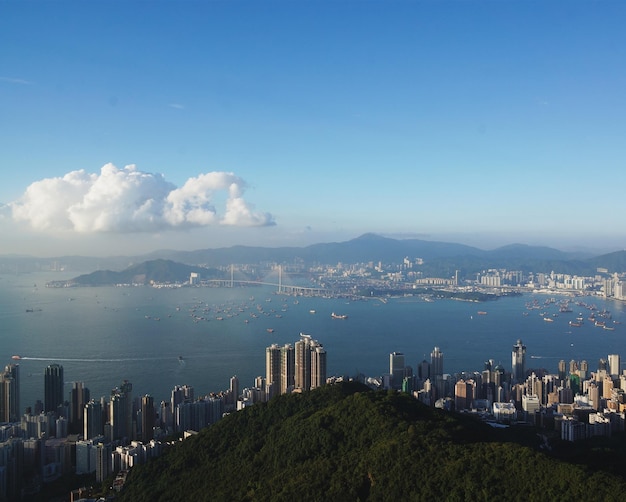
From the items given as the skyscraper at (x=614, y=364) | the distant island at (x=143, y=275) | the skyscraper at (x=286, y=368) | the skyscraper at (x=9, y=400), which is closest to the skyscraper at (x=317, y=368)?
the skyscraper at (x=286, y=368)

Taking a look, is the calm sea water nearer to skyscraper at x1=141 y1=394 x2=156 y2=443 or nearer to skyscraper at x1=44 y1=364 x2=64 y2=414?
skyscraper at x1=44 y1=364 x2=64 y2=414

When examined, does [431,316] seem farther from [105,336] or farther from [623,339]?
[105,336]

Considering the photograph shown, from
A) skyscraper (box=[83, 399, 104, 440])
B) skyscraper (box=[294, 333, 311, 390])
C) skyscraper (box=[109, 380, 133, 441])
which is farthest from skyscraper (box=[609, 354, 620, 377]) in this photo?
skyscraper (box=[83, 399, 104, 440])

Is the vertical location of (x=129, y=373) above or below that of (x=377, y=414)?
below

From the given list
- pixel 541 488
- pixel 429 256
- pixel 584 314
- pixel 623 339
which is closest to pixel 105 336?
pixel 541 488

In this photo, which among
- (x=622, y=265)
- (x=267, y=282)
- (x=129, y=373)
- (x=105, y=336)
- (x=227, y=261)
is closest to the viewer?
(x=129, y=373)
